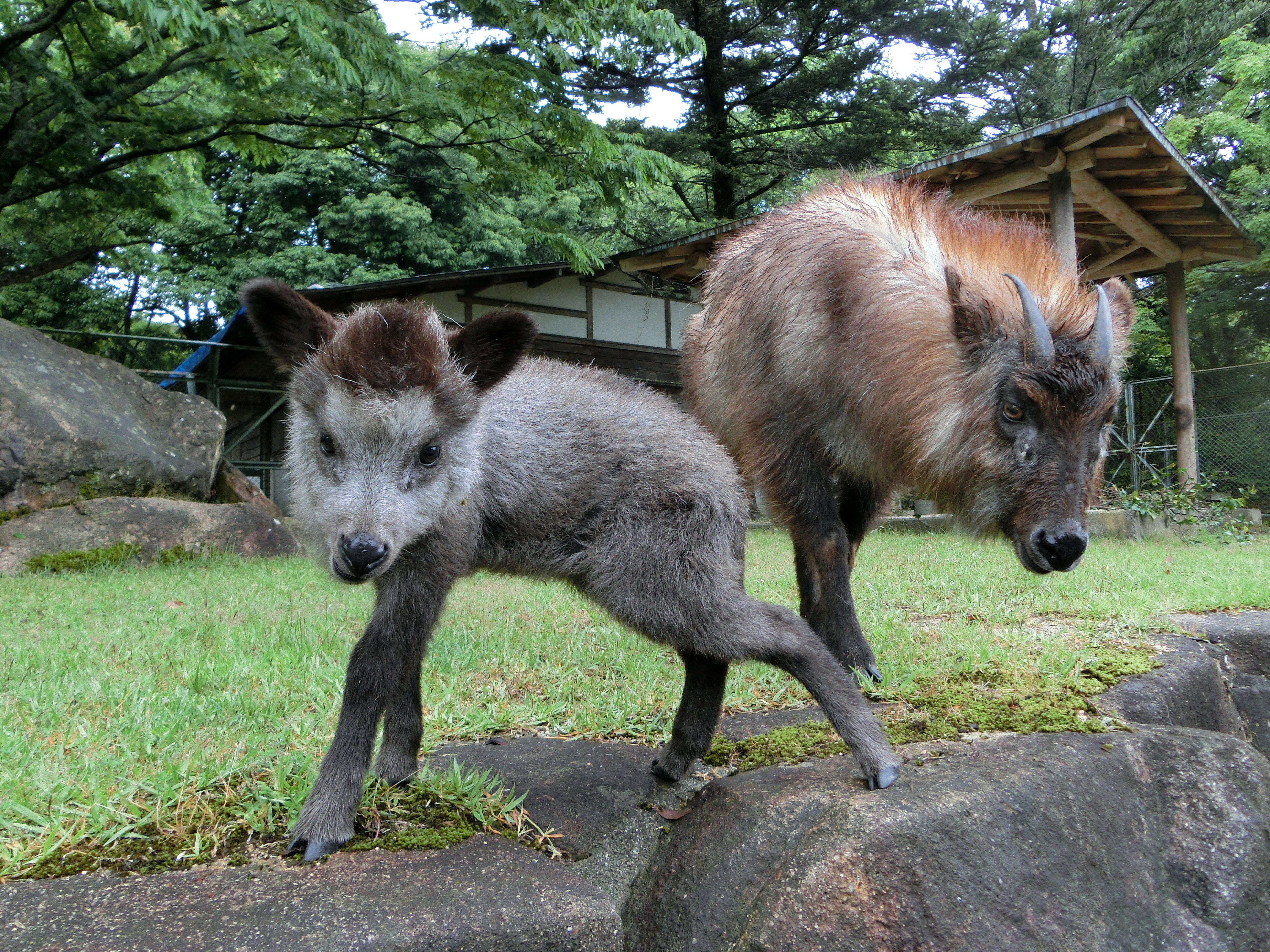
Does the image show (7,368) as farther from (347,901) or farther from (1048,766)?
→ (1048,766)

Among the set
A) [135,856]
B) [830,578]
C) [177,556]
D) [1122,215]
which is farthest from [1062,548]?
[1122,215]

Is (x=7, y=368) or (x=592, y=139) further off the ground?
(x=592, y=139)

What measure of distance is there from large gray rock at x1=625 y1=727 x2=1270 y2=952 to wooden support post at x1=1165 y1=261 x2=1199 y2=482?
10315mm

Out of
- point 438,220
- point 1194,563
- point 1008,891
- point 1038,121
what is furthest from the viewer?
point 438,220

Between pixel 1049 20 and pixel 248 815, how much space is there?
2160cm

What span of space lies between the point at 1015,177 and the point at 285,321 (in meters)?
8.42

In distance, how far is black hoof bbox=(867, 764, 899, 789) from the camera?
2.76m

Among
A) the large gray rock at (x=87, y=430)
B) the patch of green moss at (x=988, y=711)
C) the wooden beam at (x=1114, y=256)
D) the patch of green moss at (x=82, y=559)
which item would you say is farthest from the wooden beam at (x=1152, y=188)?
the patch of green moss at (x=82, y=559)

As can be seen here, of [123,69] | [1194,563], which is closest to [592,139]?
[123,69]

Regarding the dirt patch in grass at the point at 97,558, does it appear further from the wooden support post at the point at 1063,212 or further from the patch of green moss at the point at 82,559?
the wooden support post at the point at 1063,212

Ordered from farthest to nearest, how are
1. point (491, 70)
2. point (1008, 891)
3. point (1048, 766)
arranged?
1. point (491, 70)
2. point (1048, 766)
3. point (1008, 891)

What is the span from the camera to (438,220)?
74.1 ft

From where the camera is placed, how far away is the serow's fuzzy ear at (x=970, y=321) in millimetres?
3541

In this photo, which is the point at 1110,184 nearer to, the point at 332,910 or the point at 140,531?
the point at 332,910
